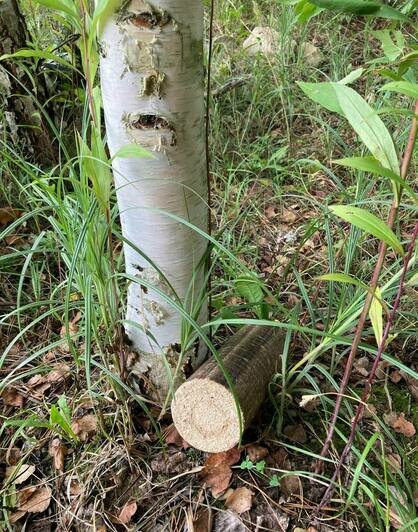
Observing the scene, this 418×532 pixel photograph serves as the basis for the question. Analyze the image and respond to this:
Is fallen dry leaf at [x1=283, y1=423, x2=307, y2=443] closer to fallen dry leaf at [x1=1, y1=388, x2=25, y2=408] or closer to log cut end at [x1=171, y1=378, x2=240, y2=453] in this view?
log cut end at [x1=171, y1=378, x2=240, y2=453]

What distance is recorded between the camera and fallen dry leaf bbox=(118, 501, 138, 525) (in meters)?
1.13

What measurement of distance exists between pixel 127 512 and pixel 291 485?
39 centimetres

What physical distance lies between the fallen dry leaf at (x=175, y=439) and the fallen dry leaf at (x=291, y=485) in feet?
0.81

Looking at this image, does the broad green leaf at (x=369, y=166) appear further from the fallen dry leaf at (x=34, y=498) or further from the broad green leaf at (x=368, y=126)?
the fallen dry leaf at (x=34, y=498)

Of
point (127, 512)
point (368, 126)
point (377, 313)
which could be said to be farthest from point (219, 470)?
point (368, 126)

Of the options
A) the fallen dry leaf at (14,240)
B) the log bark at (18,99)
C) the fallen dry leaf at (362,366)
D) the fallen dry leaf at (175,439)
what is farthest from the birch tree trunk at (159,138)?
the log bark at (18,99)

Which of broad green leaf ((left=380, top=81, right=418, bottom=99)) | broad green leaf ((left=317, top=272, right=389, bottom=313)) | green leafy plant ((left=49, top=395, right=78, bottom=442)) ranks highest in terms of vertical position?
broad green leaf ((left=380, top=81, right=418, bottom=99))

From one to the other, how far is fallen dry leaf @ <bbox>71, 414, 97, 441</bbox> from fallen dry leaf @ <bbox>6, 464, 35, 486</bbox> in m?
0.14

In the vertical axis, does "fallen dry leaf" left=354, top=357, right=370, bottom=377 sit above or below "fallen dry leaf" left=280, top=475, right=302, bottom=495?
above

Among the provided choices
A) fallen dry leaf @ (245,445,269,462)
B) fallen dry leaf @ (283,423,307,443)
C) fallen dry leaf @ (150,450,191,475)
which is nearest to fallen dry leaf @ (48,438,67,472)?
fallen dry leaf @ (150,450,191,475)

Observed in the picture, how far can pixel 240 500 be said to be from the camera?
1.14m

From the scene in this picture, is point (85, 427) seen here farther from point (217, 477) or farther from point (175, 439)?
point (217, 477)

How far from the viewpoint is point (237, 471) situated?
46.3 inches

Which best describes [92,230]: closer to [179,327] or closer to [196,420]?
[179,327]
